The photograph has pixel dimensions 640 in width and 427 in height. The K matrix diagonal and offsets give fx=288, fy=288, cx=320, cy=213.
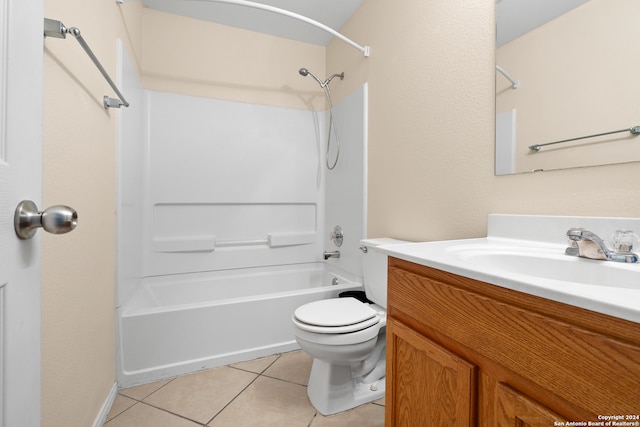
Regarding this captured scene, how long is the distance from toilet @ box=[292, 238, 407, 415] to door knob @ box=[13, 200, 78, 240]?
0.98 meters

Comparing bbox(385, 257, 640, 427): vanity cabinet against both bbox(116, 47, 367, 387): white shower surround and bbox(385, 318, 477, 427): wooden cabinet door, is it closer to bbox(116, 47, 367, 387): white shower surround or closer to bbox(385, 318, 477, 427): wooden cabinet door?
bbox(385, 318, 477, 427): wooden cabinet door

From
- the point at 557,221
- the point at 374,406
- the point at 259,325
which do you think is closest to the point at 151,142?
the point at 259,325

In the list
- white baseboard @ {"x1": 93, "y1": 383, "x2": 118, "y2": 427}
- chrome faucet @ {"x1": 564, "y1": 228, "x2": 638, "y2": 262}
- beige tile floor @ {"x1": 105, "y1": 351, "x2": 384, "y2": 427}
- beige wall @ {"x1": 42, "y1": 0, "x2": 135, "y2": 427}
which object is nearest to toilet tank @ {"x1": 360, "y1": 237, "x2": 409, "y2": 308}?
beige tile floor @ {"x1": 105, "y1": 351, "x2": 384, "y2": 427}

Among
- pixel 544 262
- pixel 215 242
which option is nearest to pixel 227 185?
pixel 215 242

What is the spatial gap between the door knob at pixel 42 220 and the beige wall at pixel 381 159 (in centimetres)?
52

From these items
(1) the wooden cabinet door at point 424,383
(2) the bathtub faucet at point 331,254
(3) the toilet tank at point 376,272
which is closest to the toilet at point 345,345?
(3) the toilet tank at point 376,272

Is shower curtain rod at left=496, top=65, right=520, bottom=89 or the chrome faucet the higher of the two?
shower curtain rod at left=496, top=65, right=520, bottom=89

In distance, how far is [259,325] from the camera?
5.91ft

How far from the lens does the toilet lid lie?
1.28 metres

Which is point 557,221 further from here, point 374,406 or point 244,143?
point 244,143

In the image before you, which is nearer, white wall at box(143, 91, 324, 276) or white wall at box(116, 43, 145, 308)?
white wall at box(116, 43, 145, 308)

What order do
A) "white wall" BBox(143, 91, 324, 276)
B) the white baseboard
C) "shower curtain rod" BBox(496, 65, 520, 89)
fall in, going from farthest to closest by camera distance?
"white wall" BBox(143, 91, 324, 276) → the white baseboard → "shower curtain rod" BBox(496, 65, 520, 89)

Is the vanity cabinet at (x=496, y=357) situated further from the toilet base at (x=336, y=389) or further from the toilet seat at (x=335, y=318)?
the toilet base at (x=336, y=389)

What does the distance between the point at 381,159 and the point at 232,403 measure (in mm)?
1561
